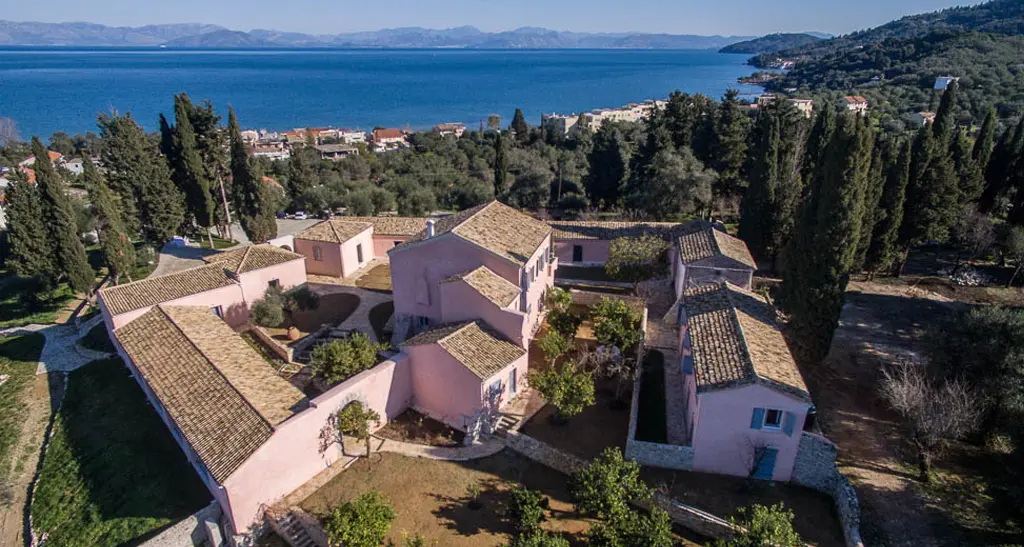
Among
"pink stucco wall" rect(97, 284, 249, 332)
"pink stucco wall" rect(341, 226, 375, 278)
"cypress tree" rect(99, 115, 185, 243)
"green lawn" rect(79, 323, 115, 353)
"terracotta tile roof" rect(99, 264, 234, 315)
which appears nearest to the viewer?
"pink stucco wall" rect(97, 284, 249, 332)

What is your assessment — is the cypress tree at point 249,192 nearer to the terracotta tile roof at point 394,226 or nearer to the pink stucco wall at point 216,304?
the terracotta tile roof at point 394,226

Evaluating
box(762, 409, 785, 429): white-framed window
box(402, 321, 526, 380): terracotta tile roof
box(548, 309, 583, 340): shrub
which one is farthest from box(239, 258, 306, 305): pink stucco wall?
box(762, 409, 785, 429): white-framed window

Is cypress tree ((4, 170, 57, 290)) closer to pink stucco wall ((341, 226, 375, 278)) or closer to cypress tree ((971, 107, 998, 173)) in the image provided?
pink stucco wall ((341, 226, 375, 278))

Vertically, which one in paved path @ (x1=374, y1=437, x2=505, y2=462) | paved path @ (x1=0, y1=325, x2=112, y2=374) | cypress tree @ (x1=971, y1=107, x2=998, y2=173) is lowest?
paved path @ (x1=0, y1=325, x2=112, y2=374)

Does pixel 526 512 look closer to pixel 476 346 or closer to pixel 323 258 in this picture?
pixel 476 346

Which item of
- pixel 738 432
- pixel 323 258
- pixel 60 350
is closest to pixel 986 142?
pixel 738 432

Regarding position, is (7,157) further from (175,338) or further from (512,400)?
(512,400)

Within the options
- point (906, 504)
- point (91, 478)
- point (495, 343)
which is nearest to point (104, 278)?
point (91, 478)
